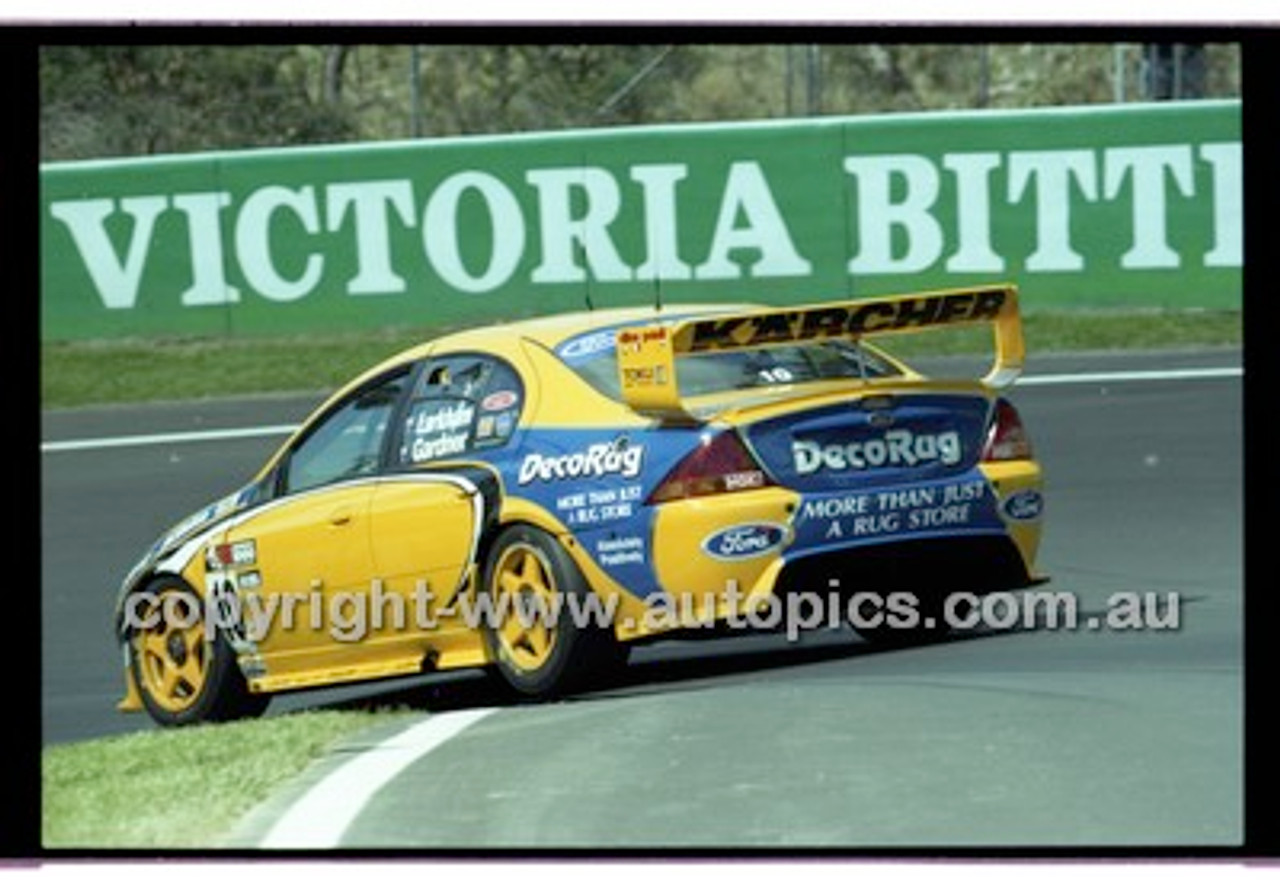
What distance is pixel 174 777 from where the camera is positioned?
9289mm

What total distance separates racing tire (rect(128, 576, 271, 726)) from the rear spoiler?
198cm

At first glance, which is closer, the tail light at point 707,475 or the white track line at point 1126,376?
the tail light at point 707,475

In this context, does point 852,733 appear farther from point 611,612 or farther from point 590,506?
point 590,506

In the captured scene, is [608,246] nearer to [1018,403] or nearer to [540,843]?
[1018,403]

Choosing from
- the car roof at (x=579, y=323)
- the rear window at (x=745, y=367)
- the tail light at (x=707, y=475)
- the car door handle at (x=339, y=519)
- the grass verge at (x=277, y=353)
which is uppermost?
the grass verge at (x=277, y=353)

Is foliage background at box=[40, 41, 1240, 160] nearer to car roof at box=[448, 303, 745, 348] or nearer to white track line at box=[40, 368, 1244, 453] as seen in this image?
white track line at box=[40, 368, 1244, 453]

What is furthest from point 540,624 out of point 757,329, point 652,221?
point 652,221

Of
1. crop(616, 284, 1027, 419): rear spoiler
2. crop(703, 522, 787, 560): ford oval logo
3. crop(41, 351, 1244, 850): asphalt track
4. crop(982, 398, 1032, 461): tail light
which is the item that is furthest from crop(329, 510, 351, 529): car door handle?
crop(982, 398, 1032, 461): tail light

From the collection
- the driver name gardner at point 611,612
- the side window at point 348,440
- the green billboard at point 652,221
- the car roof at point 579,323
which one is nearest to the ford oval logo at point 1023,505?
the driver name gardner at point 611,612

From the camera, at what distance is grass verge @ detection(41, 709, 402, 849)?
821 centimetres

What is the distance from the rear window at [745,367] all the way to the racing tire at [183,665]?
1.66m

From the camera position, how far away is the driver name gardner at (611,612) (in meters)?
10.4

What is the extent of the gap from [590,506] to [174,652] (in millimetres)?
2007

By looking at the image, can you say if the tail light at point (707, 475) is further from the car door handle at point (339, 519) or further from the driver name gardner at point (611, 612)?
the car door handle at point (339, 519)
